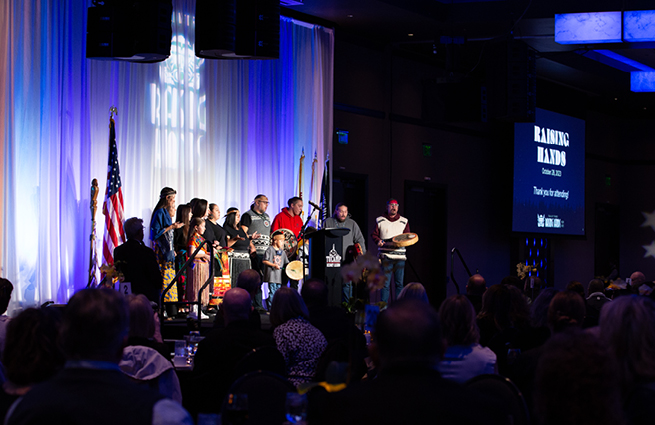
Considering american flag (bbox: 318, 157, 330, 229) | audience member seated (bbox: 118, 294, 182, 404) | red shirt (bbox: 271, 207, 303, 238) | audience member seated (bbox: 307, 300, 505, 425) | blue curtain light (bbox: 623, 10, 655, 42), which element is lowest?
audience member seated (bbox: 118, 294, 182, 404)

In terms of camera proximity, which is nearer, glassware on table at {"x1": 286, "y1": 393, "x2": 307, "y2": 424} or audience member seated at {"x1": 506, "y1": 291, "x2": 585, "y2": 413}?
glassware on table at {"x1": 286, "y1": 393, "x2": 307, "y2": 424}

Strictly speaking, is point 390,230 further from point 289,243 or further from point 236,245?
point 236,245

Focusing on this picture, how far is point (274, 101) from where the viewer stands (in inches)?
423

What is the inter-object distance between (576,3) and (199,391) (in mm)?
8832

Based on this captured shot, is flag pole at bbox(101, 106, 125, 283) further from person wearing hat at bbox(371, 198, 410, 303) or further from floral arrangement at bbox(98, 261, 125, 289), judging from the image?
person wearing hat at bbox(371, 198, 410, 303)

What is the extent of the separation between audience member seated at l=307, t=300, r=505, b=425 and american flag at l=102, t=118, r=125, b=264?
21.8 feet

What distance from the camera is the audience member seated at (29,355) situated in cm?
213

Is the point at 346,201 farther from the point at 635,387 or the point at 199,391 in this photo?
the point at 635,387

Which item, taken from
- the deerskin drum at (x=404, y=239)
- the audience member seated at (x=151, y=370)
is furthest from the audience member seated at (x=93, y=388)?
the deerskin drum at (x=404, y=239)

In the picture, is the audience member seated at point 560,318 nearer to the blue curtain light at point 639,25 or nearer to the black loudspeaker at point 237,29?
the black loudspeaker at point 237,29

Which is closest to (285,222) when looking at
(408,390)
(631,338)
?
(631,338)

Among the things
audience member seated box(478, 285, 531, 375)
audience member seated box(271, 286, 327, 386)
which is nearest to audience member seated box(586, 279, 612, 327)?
audience member seated box(478, 285, 531, 375)

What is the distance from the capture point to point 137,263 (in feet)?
22.5

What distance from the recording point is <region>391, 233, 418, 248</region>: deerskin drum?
413 inches
